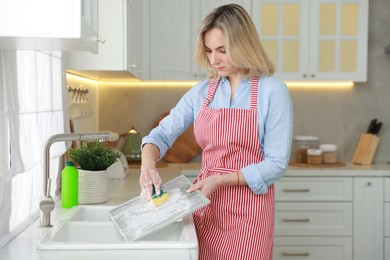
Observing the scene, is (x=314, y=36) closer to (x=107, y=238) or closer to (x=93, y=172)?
(x=93, y=172)

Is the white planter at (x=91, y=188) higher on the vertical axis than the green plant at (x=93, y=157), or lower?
lower

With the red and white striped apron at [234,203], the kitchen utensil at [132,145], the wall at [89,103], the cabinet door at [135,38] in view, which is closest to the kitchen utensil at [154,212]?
the red and white striped apron at [234,203]

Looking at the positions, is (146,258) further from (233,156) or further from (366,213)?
(366,213)

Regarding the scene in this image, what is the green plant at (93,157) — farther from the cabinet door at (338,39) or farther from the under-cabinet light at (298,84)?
the cabinet door at (338,39)

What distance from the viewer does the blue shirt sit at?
2041mm

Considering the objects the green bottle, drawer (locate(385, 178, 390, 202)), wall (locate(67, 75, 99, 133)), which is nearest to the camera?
the green bottle

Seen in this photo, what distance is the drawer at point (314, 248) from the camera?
4.14 metres

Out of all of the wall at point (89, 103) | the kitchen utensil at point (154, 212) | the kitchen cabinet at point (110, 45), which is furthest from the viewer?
the wall at point (89, 103)

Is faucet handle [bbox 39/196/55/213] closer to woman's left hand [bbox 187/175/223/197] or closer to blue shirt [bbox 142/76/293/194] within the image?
blue shirt [bbox 142/76/293/194]

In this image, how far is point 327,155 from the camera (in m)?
4.49

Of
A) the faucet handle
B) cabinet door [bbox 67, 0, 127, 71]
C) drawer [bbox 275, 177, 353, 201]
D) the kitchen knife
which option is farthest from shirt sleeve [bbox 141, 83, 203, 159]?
the kitchen knife

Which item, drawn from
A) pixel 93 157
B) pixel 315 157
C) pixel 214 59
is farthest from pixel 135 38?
pixel 214 59

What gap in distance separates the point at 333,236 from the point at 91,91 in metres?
1.94

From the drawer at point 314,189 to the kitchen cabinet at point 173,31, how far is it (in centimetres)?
99
